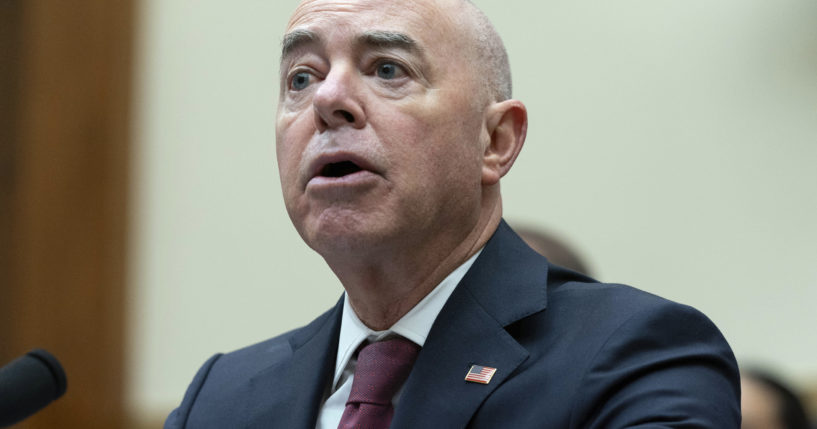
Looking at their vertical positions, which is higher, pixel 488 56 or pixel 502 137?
pixel 488 56

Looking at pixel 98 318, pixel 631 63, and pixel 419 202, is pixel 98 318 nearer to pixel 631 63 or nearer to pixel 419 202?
pixel 631 63

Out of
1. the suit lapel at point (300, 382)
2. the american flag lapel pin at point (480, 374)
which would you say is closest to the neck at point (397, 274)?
the suit lapel at point (300, 382)

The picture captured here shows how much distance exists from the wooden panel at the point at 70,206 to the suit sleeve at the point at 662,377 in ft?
10.1

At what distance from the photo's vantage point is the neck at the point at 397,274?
6.21 feet

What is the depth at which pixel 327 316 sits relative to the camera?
7.02 feet

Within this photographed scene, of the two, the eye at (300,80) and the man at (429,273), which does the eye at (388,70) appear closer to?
the man at (429,273)

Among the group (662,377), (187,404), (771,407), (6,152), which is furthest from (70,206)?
(662,377)

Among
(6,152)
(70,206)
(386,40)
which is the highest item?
(386,40)

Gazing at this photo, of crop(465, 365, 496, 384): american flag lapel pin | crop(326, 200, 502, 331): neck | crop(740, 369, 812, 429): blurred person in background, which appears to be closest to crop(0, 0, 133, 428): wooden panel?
crop(740, 369, 812, 429): blurred person in background

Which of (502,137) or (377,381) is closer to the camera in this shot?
(377,381)

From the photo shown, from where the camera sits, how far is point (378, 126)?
1.82 meters

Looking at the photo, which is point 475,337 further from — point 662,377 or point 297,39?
point 297,39

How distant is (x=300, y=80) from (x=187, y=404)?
2.36 feet

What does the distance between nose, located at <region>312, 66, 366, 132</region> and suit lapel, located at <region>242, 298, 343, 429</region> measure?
17.5 inches
